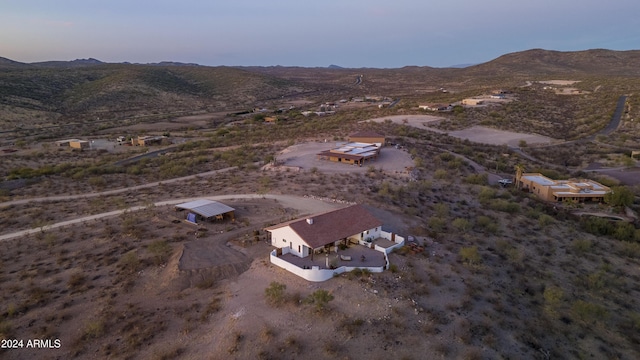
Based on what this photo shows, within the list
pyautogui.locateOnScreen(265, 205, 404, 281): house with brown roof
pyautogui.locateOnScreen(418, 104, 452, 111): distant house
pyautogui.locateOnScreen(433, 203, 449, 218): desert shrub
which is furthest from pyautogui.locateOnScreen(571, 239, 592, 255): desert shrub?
pyautogui.locateOnScreen(418, 104, 452, 111): distant house

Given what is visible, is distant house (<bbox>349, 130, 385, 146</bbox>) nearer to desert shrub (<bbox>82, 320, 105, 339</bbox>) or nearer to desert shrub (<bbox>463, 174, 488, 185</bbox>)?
desert shrub (<bbox>463, 174, 488, 185</bbox>)

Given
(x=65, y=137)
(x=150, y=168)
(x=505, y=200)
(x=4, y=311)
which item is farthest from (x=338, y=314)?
(x=65, y=137)

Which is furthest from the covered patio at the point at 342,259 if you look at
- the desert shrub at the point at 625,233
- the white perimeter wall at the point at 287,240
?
the desert shrub at the point at 625,233

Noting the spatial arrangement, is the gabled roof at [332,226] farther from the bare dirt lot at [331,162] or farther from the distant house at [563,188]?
the distant house at [563,188]

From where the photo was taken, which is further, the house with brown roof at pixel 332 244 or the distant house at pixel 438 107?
the distant house at pixel 438 107

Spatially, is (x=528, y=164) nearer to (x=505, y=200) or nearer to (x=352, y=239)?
(x=505, y=200)

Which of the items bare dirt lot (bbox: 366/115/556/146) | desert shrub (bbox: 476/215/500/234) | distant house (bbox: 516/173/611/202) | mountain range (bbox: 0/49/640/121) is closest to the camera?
desert shrub (bbox: 476/215/500/234)
